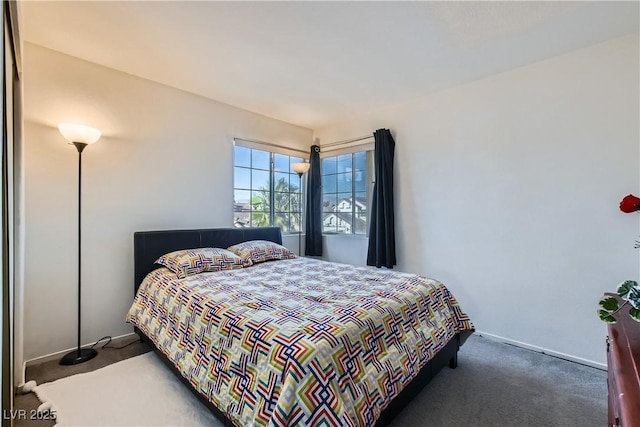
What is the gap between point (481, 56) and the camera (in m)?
2.52

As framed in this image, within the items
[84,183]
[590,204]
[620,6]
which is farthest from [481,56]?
[84,183]

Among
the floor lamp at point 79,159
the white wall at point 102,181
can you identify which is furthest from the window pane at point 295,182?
the floor lamp at point 79,159

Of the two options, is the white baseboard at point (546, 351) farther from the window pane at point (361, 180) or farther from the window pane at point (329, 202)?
the window pane at point (329, 202)

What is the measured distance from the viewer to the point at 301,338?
1357 mm

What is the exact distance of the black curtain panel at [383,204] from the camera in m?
3.53

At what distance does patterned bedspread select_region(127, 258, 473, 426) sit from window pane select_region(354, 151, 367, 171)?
1.90 meters

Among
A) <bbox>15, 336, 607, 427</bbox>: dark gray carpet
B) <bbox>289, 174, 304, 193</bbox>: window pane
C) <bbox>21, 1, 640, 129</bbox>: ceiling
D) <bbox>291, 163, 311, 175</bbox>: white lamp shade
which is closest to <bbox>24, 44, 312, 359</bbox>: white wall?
<bbox>21, 1, 640, 129</bbox>: ceiling

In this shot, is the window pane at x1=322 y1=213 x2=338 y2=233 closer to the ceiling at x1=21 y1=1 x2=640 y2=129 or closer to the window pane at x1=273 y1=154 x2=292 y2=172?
the window pane at x1=273 y1=154 x2=292 y2=172

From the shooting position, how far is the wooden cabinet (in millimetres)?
713

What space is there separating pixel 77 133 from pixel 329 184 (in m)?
2.95

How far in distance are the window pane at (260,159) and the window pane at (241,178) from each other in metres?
0.15

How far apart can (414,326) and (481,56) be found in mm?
2287

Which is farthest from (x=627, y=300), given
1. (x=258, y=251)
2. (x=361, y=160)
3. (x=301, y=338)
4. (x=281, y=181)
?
(x=281, y=181)

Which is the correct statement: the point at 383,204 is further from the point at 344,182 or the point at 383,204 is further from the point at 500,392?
the point at 500,392
